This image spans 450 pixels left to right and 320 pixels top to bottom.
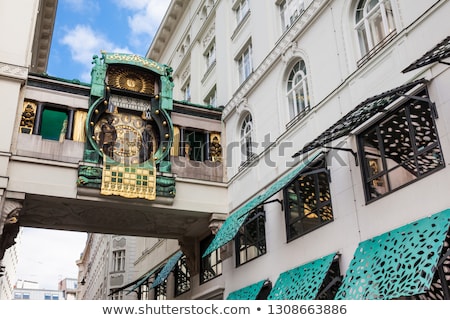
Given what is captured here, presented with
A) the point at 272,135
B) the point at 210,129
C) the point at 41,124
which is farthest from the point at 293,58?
the point at 41,124

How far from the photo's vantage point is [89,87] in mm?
16672

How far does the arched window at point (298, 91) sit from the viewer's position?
14.3 m

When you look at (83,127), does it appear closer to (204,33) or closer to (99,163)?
(99,163)

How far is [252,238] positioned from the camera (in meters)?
15.7

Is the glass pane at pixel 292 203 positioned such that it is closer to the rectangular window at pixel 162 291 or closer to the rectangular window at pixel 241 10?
the rectangular window at pixel 241 10

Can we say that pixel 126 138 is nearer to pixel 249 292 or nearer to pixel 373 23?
pixel 249 292

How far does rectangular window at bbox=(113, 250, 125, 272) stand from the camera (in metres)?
36.5

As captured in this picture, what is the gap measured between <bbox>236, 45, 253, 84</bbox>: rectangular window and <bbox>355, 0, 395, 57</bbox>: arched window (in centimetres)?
645

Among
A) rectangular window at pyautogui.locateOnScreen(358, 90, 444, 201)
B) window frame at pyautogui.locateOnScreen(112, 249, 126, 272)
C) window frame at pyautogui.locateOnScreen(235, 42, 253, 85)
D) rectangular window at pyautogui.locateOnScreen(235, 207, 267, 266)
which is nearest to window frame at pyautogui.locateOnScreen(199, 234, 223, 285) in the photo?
rectangular window at pyautogui.locateOnScreen(235, 207, 267, 266)

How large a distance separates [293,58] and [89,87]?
23.0ft

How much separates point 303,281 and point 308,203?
235cm

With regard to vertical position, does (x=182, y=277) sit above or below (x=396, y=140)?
below

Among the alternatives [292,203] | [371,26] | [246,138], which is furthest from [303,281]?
[246,138]

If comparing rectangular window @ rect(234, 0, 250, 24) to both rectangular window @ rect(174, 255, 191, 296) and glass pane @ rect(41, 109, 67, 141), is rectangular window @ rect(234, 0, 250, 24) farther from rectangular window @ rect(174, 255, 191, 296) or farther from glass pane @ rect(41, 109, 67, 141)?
rectangular window @ rect(174, 255, 191, 296)
